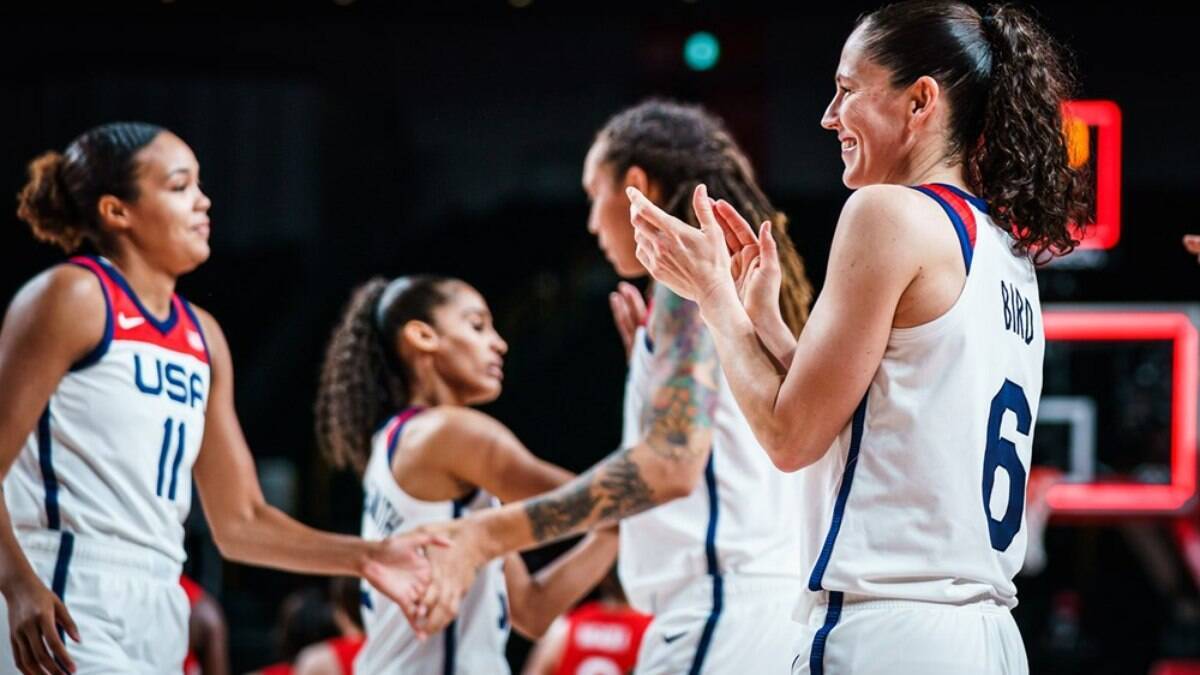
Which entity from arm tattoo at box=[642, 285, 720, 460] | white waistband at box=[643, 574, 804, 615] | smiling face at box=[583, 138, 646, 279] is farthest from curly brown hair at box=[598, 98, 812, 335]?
white waistband at box=[643, 574, 804, 615]

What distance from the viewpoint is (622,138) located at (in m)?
3.38

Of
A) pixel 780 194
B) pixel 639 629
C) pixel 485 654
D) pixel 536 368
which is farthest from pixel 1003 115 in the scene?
pixel 536 368

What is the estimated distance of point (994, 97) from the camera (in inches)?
91.4

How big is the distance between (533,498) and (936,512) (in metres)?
1.19

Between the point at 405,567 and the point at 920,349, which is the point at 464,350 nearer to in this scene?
the point at 405,567

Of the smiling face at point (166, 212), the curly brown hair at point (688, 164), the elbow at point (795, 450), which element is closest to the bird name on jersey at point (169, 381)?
the smiling face at point (166, 212)

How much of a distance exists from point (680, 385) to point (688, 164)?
544 millimetres

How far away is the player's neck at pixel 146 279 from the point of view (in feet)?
9.93

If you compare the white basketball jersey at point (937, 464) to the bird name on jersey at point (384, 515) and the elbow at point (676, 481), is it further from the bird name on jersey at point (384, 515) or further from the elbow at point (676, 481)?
the bird name on jersey at point (384, 515)

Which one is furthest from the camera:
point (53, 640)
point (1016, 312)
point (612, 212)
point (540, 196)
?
point (540, 196)

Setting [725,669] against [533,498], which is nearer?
[725,669]

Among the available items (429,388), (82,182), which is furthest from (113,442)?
(429,388)

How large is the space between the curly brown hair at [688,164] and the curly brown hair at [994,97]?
923 mm

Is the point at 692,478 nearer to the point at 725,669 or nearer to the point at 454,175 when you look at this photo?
the point at 725,669
